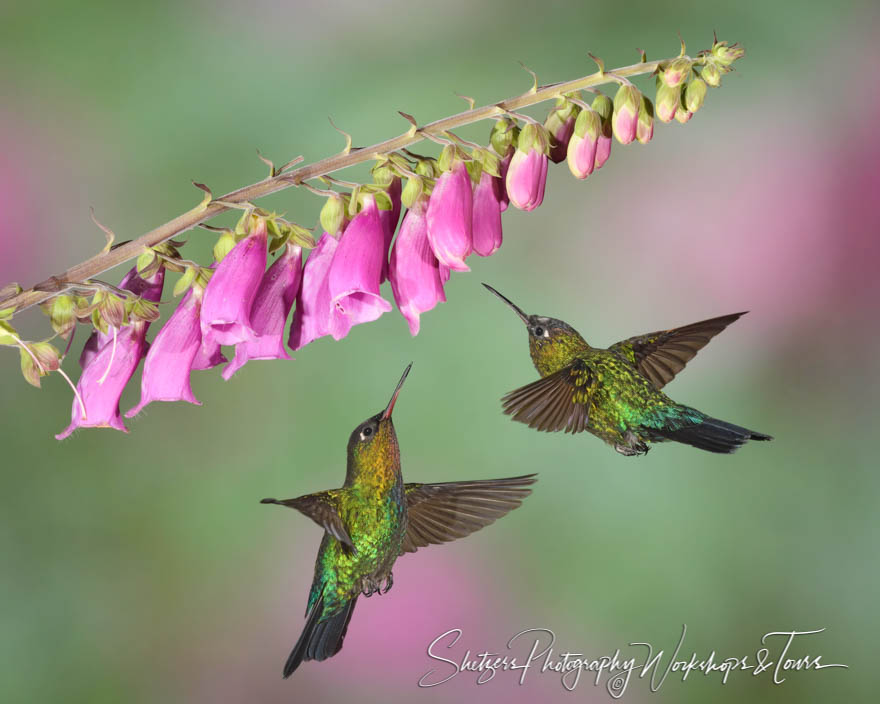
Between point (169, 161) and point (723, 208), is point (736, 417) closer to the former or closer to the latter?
point (723, 208)

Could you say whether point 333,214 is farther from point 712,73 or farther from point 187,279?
point 712,73

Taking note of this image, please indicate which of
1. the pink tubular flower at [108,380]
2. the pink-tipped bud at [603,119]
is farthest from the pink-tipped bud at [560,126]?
the pink tubular flower at [108,380]

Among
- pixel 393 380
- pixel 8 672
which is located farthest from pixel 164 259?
pixel 8 672

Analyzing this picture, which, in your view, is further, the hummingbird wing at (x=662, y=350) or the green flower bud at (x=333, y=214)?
the hummingbird wing at (x=662, y=350)

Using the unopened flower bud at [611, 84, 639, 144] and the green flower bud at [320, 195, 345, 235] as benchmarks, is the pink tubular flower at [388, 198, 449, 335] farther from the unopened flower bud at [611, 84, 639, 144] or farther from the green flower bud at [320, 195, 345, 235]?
the unopened flower bud at [611, 84, 639, 144]

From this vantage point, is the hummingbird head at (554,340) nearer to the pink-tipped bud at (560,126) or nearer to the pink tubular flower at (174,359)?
the pink-tipped bud at (560,126)

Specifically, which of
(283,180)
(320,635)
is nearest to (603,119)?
(283,180)

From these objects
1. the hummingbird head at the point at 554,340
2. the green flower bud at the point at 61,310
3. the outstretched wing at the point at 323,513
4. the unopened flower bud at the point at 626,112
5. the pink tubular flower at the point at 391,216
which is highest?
the unopened flower bud at the point at 626,112

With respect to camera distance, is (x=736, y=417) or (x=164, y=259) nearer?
(x=164, y=259)
